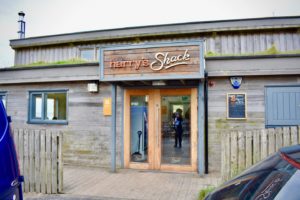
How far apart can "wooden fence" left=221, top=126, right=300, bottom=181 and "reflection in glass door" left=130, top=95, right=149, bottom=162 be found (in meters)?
2.78

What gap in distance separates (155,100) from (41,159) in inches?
134

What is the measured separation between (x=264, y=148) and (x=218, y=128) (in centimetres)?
194

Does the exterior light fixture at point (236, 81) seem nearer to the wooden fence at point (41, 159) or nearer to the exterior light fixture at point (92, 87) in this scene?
the exterior light fixture at point (92, 87)

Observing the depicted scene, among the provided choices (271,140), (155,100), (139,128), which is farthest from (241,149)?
(139,128)

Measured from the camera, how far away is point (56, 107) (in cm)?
770

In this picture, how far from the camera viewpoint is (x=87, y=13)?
20781mm

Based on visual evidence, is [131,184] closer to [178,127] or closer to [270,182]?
[178,127]

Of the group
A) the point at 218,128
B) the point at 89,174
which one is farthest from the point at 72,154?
the point at 218,128

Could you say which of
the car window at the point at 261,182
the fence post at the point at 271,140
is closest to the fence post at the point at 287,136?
the fence post at the point at 271,140

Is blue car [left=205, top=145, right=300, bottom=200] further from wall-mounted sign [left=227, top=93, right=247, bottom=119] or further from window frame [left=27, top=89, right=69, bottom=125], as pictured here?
window frame [left=27, top=89, right=69, bottom=125]

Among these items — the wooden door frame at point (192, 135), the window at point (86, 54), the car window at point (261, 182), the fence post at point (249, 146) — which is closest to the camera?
the car window at point (261, 182)

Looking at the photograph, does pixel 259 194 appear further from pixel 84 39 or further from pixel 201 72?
pixel 84 39

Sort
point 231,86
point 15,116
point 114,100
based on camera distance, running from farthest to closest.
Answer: point 15,116 < point 114,100 < point 231,86

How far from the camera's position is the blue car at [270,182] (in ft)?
4.85
